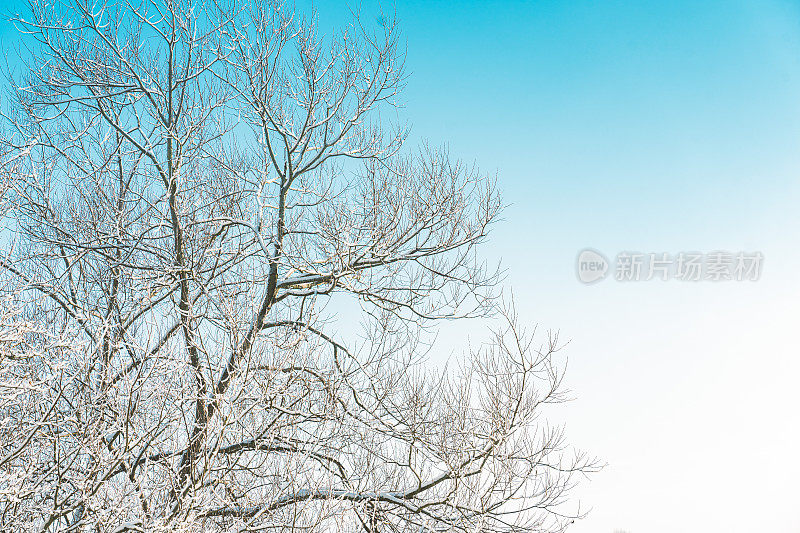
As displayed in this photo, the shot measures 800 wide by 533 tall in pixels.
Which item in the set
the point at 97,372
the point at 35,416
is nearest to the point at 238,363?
the point at 97,372

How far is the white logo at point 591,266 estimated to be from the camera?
815 centimetres

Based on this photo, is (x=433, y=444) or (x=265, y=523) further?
(x=433, y=444)

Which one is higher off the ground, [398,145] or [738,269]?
[398,145]

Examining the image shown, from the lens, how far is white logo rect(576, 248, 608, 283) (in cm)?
815

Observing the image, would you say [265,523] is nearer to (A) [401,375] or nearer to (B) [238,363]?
(B) [238,363]

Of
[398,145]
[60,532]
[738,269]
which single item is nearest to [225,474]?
[60,532]

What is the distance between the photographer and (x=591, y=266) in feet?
27.2

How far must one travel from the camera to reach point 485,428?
736 cm

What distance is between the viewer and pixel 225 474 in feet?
20.9

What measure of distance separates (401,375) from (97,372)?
11.2 feet

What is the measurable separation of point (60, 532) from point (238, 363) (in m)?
1.90

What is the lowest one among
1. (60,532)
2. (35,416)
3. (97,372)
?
(60,532)

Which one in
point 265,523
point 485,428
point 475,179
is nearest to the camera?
point 265,523

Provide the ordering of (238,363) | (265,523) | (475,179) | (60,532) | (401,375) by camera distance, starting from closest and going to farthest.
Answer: (60,532)
(238,363)
(265,523)
(401,375)
(475,179)
